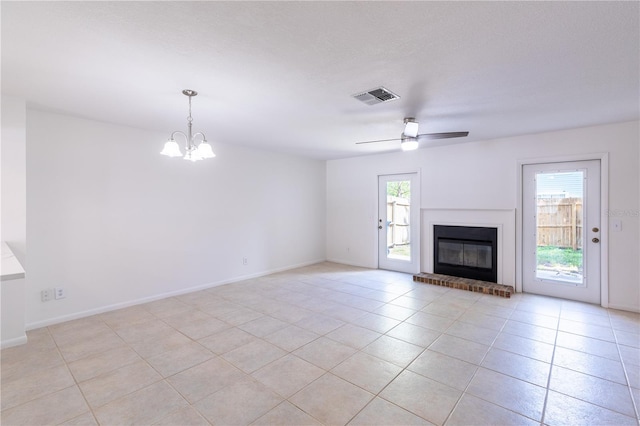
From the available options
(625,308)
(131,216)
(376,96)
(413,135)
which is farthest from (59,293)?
(625,308)

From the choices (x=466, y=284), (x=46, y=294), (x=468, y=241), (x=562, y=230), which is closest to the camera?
(x=46, y=294)

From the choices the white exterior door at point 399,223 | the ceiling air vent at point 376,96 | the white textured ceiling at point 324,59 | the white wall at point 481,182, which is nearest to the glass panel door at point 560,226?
the white wall at point 481,182

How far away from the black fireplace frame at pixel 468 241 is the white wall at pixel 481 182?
1.30 feet

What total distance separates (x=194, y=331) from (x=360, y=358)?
1.83 m

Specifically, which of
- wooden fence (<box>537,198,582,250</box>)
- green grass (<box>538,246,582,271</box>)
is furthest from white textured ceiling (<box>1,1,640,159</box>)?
green grass (<box>538,246,582,271</box>)

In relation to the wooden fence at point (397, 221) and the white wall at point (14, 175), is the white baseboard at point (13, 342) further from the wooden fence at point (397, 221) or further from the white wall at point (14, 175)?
the wooden fence at point (397, 221)

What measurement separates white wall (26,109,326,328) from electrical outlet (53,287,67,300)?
50 millimetres

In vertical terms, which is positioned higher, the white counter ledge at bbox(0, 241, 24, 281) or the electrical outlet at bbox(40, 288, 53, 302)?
the white counter ledge at bbox(0, 241, 24, 281)

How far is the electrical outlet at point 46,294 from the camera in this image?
3.40m

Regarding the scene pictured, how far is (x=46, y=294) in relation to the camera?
343 centimetres

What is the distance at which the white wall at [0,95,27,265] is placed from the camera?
9.88ft

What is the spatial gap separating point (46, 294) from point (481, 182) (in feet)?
20.2

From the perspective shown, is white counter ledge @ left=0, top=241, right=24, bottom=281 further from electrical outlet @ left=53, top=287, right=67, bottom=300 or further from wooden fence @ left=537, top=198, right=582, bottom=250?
wooden fence @ left=537, top=198, right=582, bottom=250

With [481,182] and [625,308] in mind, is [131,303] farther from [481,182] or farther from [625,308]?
[625,308]
